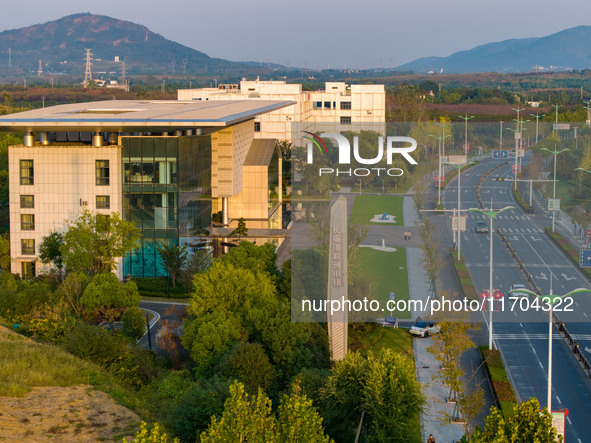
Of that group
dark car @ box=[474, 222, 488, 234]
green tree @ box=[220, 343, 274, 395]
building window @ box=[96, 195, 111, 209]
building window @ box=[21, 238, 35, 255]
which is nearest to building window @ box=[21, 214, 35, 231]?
building window @ box=[21, 238, 35, 255]

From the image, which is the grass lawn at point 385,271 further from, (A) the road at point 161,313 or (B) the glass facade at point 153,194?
(B) the glass facade at point 153,194

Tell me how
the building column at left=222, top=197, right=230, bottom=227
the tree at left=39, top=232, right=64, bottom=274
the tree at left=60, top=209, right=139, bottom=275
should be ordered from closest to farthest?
the tree at left=60, top=209, right=139, bottom=275 < the tree at left=39, top=232, right=64, bottom=274 < the building column at left=222, top=197, right=230, bottom=227

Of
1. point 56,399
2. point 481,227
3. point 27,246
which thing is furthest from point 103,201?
point 56,399

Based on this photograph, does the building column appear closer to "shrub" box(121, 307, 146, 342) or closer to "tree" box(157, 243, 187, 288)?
"tree" box(157, 243, 187, 288)

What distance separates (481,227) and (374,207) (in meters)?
5.33

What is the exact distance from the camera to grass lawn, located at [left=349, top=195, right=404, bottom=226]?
83.5 ft

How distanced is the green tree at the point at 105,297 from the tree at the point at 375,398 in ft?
30.5

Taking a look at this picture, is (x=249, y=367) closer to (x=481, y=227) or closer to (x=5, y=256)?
(x=481, y=227)

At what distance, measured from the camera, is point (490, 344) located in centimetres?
2678

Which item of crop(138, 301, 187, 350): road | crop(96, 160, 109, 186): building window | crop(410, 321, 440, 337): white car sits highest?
crop(96, 160, 109, 186): building window

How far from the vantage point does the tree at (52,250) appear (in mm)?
31500

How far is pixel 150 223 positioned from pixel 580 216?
15563mm

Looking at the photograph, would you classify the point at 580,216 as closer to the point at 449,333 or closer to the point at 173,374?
the point at 449,333

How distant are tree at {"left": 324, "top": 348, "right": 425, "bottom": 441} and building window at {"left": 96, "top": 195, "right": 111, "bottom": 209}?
16.0 metres
